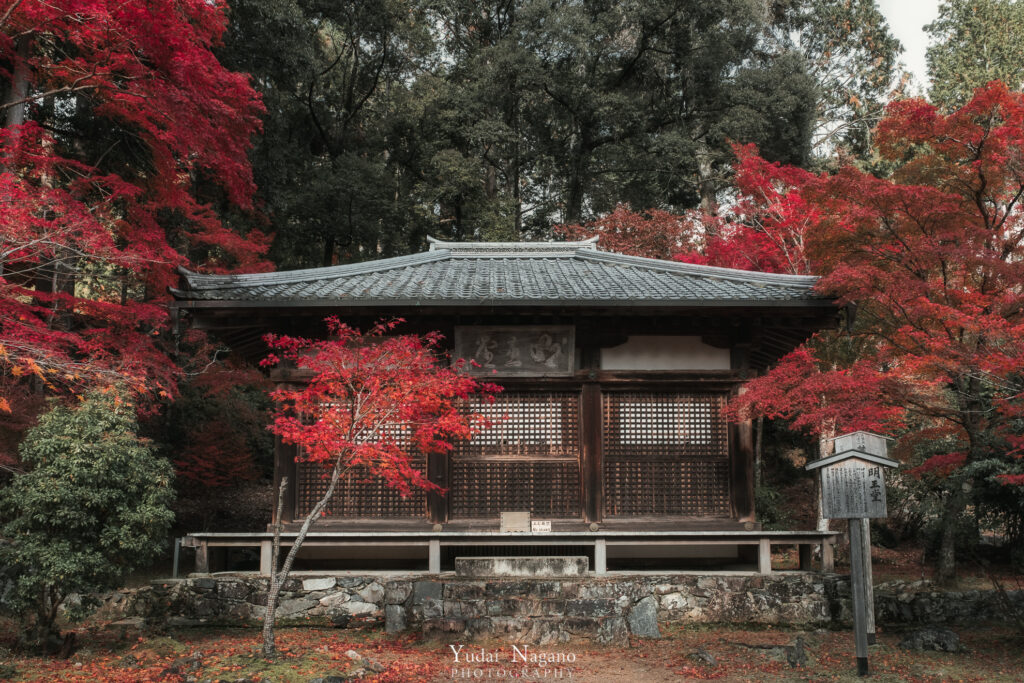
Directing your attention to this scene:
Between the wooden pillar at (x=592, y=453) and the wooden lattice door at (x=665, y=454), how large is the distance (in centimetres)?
16

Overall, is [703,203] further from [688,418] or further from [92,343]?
[92,343]

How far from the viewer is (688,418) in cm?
1198

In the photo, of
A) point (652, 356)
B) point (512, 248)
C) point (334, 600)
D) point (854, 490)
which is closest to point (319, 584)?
point (334, 600)

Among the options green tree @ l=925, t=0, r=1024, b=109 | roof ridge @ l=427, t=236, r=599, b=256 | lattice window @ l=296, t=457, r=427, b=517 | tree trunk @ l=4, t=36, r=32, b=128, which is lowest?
lattice window @ l=296, t=457, r=427, b=517

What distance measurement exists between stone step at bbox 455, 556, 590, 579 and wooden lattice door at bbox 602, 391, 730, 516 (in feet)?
4.18

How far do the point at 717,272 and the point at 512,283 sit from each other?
11.9 ft

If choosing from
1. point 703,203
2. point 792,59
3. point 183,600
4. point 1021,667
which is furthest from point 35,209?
point 792,59

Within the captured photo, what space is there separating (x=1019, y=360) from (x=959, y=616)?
472cm

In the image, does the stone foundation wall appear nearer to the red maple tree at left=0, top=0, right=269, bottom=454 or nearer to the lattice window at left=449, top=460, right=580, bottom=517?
the lattice window at left=449, top=460, right=580, bottom=517

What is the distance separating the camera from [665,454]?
1188cm

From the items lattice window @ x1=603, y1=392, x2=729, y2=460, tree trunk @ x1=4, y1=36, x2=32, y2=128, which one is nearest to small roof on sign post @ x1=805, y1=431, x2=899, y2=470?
lattice window @ x1=603, y1=392, x2=729, y2=460

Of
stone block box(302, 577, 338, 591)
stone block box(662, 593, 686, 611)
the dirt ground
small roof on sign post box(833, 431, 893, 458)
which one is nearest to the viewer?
the dirt ground

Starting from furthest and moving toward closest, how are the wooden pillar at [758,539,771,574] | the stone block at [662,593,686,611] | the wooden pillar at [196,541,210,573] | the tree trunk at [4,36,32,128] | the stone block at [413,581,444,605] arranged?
the tree trunk at [4,36,32,128], the wooden pillar at [196,541,210,573], the wooden pillar at [758,539,771,574], the stone block at [662,593,686,611], the stone block at [413,581,444,605]

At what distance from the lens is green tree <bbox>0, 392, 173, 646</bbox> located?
8461 millimetres
